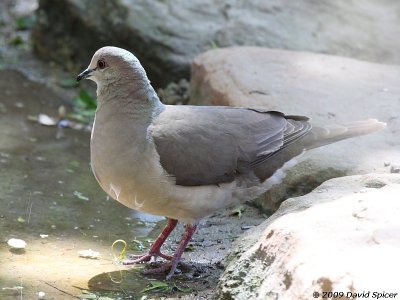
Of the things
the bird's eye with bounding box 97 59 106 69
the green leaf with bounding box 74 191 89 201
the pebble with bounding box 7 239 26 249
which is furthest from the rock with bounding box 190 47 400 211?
the pebble with bounding box 7 239 26 249

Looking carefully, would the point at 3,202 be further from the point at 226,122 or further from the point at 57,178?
the point at 226,122

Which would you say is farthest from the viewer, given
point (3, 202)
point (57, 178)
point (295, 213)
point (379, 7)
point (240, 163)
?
point (379, 7)

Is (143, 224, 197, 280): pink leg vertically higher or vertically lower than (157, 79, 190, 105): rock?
higher

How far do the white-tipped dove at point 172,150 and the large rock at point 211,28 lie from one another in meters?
3.09

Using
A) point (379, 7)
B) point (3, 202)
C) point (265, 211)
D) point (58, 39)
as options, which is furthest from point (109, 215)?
point (379, 7)

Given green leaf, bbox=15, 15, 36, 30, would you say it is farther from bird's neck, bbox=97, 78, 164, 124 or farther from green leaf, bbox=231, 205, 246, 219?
bird's neck, bbox=97, 78, 164, 124

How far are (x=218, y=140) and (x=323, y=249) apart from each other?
55.9 inches

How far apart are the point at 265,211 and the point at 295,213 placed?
1.65 meters

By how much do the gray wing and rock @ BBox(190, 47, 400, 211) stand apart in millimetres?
324

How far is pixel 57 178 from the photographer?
5824 millimetres

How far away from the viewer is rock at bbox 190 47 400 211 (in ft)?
16.4

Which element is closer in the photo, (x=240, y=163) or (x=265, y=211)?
(x=240, y=163)

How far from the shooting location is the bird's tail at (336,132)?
4793mm

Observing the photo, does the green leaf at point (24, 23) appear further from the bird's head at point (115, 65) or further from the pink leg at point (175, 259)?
the pink leg at point (175, 259)
